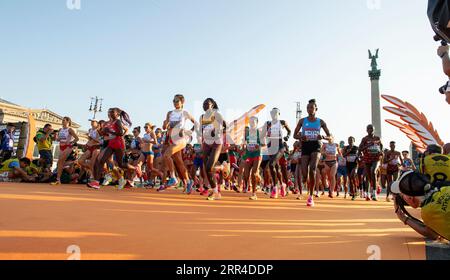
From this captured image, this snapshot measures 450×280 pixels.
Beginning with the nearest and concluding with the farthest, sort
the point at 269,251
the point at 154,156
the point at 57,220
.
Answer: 1. the point at 269,251
2. the point at 57,220
3. the point at 154,156

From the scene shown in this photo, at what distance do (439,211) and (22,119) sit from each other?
5562cm

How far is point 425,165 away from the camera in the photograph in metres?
2.91

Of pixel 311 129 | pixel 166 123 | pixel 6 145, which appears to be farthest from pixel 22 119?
pixel 311 129

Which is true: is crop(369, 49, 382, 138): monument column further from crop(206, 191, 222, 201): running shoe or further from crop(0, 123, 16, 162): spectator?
crop(0, 123, 16, 162): spectator

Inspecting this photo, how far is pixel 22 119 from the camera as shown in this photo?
46969 millimetres

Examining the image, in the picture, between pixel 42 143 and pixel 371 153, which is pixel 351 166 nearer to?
pixel 371 153

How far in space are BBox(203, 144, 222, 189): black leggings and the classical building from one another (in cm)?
1189

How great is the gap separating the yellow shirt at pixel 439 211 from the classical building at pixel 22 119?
54.3 feet

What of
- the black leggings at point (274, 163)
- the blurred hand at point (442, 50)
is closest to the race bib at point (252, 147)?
the black leggings at point (274, 163)

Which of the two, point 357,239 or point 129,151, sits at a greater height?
point 129,151

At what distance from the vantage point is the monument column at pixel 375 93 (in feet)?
125

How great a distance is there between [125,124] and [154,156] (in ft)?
13.8
